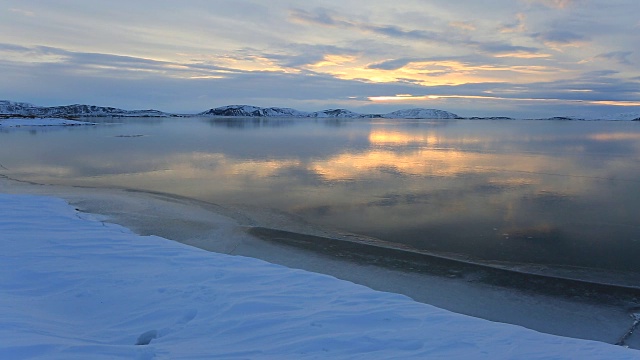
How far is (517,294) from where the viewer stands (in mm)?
6754

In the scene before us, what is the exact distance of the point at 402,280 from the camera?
720 centimetres

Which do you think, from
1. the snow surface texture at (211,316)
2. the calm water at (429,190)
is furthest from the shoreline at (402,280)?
the calm water at (429,190)

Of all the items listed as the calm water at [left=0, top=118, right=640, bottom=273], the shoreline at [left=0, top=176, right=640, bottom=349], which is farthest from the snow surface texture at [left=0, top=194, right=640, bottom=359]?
the calm water at [left=0, top=118, right=640, bottom=273]

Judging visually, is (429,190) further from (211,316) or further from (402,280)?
(211,316)

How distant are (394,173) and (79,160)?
1598cm

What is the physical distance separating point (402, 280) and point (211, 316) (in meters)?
3.49

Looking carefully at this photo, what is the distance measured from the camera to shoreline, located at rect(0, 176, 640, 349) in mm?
5895

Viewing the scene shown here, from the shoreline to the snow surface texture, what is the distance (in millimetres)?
1097

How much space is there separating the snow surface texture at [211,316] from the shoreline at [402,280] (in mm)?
1097

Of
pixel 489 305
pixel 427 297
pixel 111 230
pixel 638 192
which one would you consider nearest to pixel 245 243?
pixel 111 230

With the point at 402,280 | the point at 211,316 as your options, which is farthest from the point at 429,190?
the point at 211,316

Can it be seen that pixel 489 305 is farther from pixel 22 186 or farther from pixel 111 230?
pixel 22 186

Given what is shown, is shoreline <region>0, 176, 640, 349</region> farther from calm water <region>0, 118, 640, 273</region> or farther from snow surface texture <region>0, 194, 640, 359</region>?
calm water <region>0, 118, 640, 273</region>

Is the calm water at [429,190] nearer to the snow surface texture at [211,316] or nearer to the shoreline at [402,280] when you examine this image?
the shoreline at [402,280]
